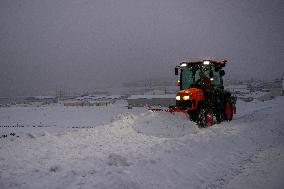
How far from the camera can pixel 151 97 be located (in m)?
61.5

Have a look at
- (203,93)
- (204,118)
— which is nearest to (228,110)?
(203,93)

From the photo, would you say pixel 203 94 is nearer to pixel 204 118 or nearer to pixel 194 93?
pixel 194 93

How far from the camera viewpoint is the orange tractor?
1237 centimetres

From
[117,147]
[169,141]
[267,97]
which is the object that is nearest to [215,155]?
[169,141]

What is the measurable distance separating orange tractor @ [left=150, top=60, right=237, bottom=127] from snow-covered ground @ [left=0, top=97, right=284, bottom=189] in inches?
58.5

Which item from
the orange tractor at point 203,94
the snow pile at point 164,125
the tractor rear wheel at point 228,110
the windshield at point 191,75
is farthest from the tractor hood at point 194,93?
the tractor rear wheel at point 228,110

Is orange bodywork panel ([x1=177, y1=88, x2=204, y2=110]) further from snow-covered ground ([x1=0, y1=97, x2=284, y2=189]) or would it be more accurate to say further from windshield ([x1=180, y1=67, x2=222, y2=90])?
snow-covered ground ([x1=0, y1=97, x2=284, y2=189])

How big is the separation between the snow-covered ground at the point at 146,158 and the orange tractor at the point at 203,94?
148 cm

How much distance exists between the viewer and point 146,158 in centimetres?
661

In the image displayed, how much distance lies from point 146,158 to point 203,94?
6.95 metres

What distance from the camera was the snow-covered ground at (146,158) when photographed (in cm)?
519

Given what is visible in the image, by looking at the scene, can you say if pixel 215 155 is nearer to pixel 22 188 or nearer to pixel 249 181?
pixel 249 181

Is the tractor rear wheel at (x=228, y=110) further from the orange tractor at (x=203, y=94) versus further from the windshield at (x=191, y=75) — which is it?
the windshield at (x=191, y=75)

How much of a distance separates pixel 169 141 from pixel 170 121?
7.67 ft
